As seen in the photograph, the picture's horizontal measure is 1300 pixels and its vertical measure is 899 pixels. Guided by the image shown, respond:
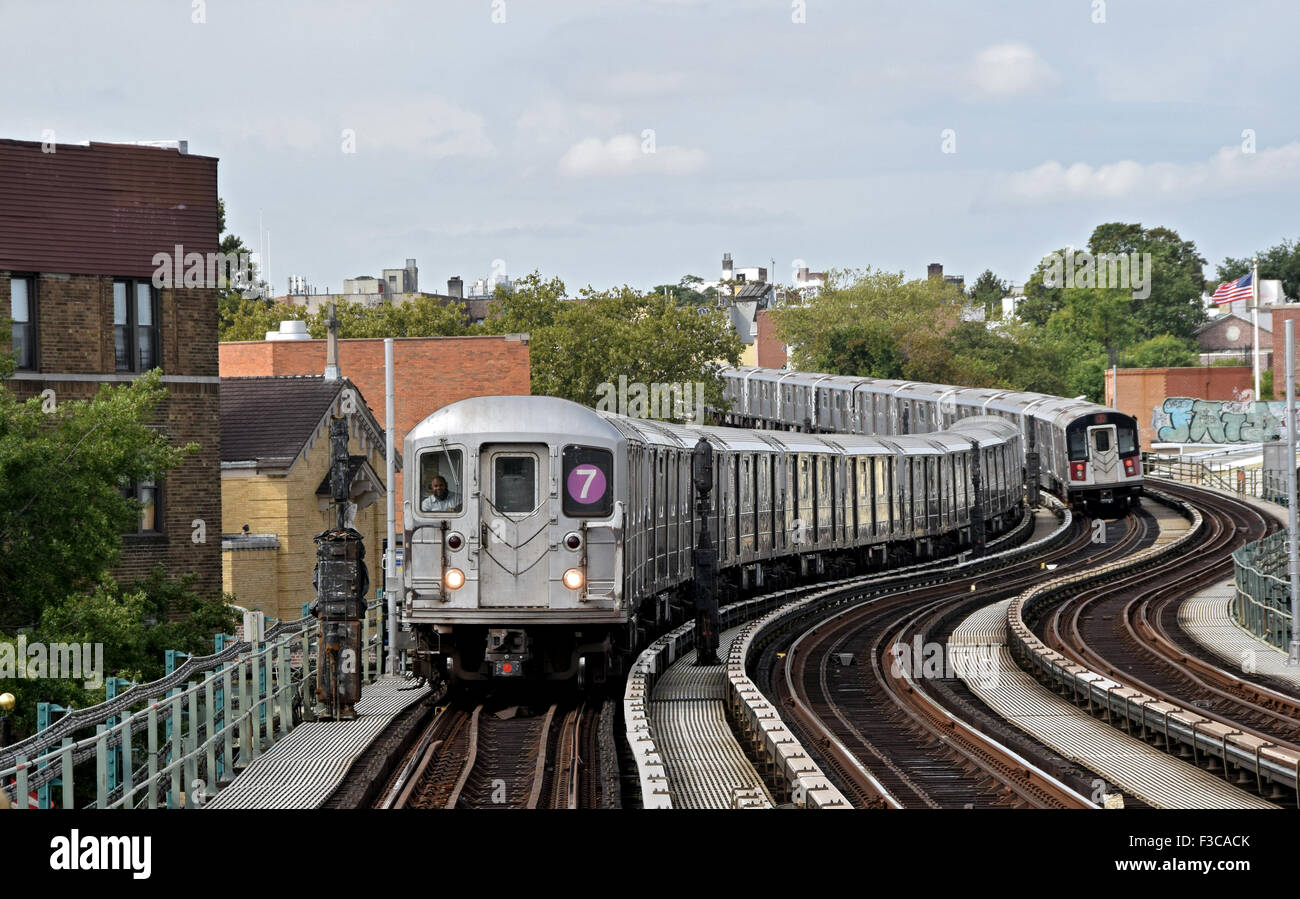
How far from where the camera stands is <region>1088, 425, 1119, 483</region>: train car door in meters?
44.9

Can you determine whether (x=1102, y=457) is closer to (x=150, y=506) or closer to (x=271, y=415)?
(x=271, y=415)

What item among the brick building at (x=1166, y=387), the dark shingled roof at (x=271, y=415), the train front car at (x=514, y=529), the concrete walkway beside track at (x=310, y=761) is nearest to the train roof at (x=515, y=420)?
the train front car at (x=514, y=529)

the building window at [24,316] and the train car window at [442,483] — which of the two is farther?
the building window at [24,316]

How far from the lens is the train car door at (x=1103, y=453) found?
147ft

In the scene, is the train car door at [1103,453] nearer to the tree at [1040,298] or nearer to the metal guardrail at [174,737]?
the metal guardrail at [174,737]

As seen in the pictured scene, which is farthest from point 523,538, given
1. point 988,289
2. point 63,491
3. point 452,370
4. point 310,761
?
point 988,289

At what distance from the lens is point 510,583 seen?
52.3ft

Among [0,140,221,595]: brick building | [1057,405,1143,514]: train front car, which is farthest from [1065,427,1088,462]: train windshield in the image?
[0,140,221,595]: brick building

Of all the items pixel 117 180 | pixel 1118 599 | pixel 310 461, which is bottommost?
pixel 1118 599

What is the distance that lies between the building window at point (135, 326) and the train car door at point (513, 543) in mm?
12569

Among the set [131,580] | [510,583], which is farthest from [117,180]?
[510,583]

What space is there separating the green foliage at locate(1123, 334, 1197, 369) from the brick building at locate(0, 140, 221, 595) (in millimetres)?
79190
